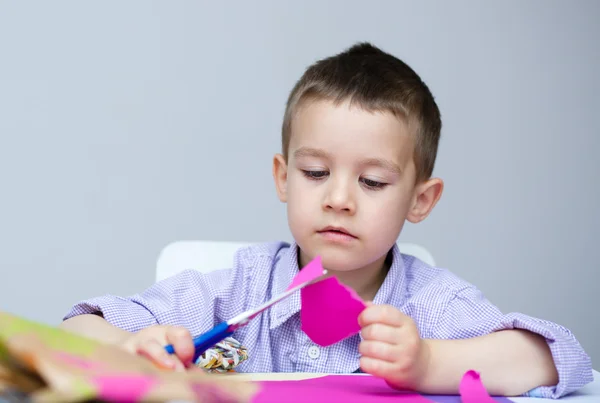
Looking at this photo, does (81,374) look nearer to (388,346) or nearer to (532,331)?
(388,346)

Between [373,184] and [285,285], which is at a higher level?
[373,184]

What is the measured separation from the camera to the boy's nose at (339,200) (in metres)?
0.96

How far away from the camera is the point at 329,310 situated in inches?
28.2

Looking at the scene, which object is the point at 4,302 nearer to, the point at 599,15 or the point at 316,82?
the point at 316,82

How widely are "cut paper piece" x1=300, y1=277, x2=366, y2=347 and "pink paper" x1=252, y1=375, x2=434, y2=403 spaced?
1.9 inches

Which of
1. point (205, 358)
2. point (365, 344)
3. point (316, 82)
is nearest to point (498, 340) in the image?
point (365, 344)

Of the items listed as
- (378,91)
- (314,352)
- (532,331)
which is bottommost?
(314,352)

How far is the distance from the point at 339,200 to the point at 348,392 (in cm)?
33

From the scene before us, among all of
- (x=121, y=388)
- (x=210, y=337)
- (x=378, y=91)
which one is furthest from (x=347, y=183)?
(x=121, y=388)

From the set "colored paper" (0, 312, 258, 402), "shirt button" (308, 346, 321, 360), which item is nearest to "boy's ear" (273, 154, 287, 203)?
"shirt button" (308, 346, 321, 360)

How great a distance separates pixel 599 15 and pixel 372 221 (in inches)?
58.7

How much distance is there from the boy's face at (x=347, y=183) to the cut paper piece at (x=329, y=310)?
0.25 metres

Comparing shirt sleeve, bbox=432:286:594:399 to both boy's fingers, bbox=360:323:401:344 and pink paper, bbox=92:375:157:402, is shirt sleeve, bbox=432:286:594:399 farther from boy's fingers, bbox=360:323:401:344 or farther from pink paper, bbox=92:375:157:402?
pink paper, bbox=92:375:157:402

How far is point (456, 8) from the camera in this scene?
2.05m
